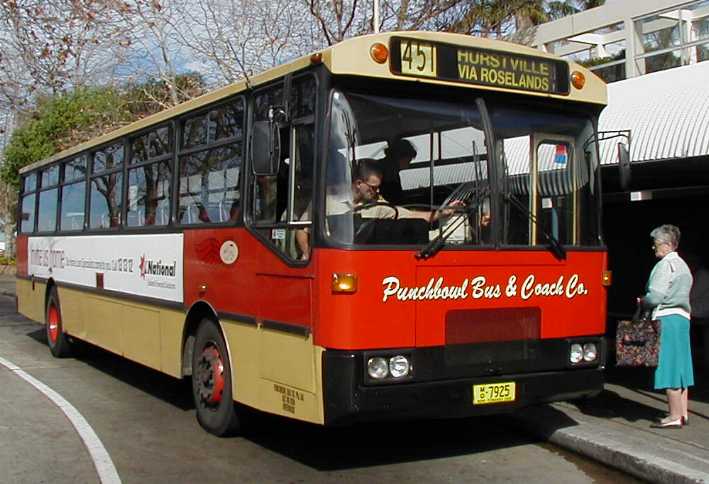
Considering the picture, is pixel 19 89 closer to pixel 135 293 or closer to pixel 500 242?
pixel 135 293

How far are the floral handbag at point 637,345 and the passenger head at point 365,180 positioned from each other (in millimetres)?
3257

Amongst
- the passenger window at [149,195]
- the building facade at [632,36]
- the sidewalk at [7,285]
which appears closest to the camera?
the passenger window at [149,195]

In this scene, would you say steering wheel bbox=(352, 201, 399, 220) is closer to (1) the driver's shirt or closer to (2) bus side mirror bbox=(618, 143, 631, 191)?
(1) the driver's shirt

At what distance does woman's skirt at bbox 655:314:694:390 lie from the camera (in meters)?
7.05

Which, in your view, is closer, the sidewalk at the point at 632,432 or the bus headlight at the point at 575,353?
the sidewalk at the point at 632,432

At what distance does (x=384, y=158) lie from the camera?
5926 millimetres

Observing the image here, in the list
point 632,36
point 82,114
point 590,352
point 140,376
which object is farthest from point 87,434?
point 82,114

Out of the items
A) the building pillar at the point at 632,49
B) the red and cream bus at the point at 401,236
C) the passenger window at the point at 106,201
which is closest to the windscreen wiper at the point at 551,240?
the red and cream bus at the point at 401,236

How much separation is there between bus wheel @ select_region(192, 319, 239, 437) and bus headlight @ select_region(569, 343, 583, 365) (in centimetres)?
273

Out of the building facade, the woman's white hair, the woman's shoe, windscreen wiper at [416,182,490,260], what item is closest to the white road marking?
windscreen wiper at [416,182,490,260]

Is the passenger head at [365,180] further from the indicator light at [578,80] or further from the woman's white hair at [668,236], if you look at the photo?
the woman's white hair at [668,236]

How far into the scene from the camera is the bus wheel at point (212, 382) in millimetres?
7141

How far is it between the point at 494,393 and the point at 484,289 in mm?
746

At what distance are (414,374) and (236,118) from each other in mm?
2718
